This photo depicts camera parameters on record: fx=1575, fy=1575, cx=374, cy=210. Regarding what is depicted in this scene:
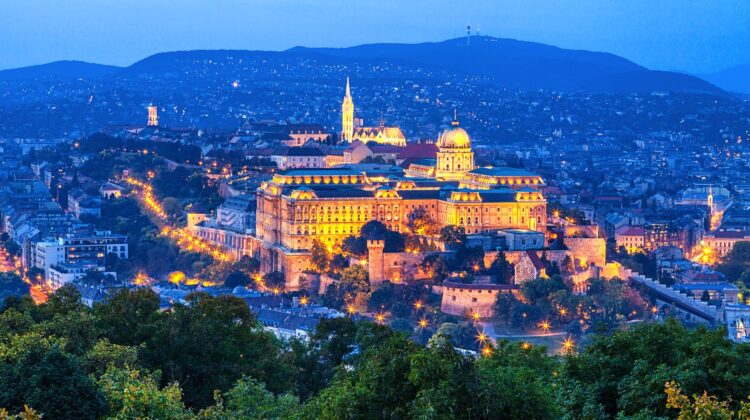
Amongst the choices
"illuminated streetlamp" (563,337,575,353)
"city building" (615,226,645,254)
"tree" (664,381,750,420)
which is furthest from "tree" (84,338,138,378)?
"city building" (615,226,645,254)

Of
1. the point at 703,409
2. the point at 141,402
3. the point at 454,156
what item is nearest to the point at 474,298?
the point at 454,156

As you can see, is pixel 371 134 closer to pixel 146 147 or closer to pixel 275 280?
pixel 146 147

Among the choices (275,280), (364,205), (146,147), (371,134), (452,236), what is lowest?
(275,280)

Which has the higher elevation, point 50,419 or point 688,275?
point 50,419

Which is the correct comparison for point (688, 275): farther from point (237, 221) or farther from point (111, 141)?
point (111, 141)

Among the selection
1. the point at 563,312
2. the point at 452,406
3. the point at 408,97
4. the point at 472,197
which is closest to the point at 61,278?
the point at 472,197

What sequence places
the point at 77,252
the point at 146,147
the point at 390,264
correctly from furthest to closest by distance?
the point at 146,147
the point at 77,252
the point at 390,264

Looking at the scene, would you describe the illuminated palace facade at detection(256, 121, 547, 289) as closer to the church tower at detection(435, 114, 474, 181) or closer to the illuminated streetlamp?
the church tower at detection(435, 114, 474, 181)
